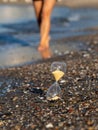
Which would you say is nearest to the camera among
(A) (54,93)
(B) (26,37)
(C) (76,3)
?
(A) (54,93)

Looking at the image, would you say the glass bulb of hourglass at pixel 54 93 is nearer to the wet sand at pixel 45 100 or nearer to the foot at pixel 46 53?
the wet sand at pixel 45 100

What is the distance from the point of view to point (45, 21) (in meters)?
7.51

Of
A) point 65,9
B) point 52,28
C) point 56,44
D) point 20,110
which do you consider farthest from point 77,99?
point 65,9

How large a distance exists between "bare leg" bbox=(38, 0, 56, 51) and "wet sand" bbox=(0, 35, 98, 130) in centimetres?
142

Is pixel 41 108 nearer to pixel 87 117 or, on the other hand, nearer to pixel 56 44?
pixel 87 117

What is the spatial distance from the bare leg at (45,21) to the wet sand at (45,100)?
4.65 feet

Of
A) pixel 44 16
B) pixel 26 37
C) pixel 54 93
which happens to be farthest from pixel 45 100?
pixel 26 37

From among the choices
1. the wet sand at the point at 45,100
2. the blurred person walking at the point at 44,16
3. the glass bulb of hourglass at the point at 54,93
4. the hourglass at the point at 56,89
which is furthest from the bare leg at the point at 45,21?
the glass bulb of hourglass at the point at 54,93

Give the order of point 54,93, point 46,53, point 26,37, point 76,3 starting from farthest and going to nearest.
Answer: point 76,3, point 26,37, point 46,53, point 54,93

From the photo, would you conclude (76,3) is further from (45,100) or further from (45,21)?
(45,100)

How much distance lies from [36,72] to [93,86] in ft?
4.50

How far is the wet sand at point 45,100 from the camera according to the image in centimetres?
345

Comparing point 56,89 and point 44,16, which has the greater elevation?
point 56,89

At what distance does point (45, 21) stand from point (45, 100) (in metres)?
3.58
